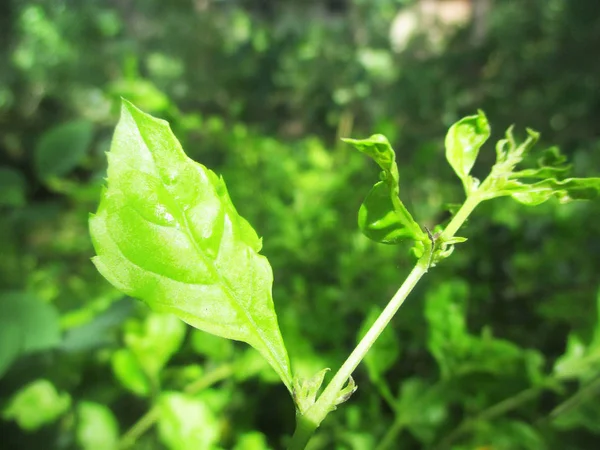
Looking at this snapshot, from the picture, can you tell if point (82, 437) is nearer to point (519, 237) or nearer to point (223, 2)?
point (519, 237)

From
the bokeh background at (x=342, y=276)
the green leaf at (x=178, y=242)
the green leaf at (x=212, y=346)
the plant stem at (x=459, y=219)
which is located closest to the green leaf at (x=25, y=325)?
the bokeh background at (x=342, y=276)

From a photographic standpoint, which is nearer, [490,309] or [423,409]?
[423,409]

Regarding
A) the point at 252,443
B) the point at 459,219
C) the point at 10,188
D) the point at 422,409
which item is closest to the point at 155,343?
the point at 252,443

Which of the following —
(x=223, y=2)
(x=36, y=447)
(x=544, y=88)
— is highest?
(x=544, y=88)

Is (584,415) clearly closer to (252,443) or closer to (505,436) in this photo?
(505,436)

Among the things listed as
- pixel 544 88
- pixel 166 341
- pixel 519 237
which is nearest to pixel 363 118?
pixel 544 88

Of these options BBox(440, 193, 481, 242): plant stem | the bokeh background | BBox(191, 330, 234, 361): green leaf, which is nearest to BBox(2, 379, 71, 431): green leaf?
the bokeh background
